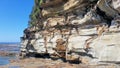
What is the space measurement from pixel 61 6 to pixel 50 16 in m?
3.60

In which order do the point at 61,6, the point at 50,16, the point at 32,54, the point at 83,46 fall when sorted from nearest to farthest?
the point at 83,46
the point at 61,6
the point at 50,16
the point at 32,54

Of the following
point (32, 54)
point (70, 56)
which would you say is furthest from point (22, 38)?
point (70, 56)

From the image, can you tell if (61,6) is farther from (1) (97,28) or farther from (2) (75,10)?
(1) (97,28)

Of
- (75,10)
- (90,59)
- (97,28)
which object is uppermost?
(75,10)

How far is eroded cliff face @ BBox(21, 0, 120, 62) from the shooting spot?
24.1 meters

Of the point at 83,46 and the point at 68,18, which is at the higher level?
the point at 68,18

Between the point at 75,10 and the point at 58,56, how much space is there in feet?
21.6

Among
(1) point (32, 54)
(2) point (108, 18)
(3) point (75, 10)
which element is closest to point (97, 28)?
(2) point (108, 18)

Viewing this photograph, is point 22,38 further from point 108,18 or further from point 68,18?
point 108,18

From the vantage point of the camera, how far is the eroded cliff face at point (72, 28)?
24.1 m

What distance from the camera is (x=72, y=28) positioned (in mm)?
30125

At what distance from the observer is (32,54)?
142 feet

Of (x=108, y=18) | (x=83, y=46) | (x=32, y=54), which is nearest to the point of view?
(x=108, y=18)

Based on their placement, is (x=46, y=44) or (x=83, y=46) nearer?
(x=83, y=46)
